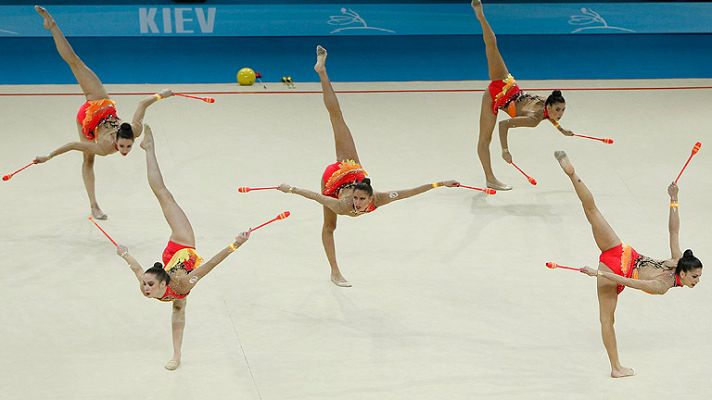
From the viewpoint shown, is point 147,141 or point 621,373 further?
point 147,141

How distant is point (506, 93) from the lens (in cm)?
860

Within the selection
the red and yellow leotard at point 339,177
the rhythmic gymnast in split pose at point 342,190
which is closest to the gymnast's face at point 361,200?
the rhythmic gymnast in split pose at point 342,190

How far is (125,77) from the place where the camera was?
36.1 feet

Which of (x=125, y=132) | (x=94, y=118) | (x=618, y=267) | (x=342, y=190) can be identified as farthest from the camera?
(x=94, y=118)

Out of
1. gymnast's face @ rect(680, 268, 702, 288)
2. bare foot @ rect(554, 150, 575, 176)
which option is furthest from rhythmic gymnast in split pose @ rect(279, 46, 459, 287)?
gymnast's face @ rect(680, 268, 702, 288)

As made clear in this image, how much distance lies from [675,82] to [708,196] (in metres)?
2.69

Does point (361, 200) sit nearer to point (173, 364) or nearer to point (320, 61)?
point (320, 61)

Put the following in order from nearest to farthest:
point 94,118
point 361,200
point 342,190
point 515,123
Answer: point 361,200 < point 342,190 < point 94,118 < point 515,123

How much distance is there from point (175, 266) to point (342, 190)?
1.24 metres

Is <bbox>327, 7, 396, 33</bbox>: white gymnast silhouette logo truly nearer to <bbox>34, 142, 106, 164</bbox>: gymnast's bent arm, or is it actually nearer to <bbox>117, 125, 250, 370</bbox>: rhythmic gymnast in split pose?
<bbox>34, 142, 106, 164</bbox>: gymnast's bent arm

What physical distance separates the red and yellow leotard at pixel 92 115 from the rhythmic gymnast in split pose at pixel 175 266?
2.46 ft

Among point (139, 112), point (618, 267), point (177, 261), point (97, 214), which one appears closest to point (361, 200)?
point (177, 261)

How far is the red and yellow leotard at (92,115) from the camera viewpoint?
7.76m

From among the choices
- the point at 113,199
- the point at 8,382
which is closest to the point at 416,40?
the point at 113,199
